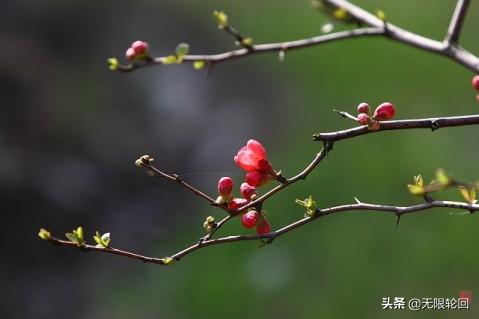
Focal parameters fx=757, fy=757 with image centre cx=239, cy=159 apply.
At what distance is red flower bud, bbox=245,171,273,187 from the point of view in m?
0.95

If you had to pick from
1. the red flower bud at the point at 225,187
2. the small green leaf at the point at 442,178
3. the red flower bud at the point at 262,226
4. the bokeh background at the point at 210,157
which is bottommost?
the small green leaf at the point at 442,178

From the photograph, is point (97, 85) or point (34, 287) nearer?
point (34, 287)

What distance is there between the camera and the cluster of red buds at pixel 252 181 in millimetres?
944

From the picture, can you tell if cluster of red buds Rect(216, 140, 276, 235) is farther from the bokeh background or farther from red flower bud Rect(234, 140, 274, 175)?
the bokeh background

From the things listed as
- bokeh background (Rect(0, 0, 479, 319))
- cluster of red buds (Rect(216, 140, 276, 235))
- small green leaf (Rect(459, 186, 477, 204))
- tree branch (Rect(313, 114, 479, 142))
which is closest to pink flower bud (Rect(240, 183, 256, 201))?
cluster of red buds (Rect(216, 140, 276, 235))

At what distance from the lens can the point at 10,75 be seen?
296 centimetres

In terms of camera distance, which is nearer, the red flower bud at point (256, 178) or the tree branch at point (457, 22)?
the tree branch at point (457, 22)

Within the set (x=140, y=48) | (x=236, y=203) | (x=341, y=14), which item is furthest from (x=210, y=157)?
(x=341, y=14)

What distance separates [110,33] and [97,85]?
0.88ft

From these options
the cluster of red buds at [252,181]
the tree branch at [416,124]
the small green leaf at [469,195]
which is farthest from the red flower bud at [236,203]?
the small green leaf at [469,195]

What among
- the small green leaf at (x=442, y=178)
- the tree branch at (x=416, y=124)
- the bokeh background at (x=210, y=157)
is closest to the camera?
the small green leaf at (x=442, y=178)

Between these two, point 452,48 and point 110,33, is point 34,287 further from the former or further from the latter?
point 452,48

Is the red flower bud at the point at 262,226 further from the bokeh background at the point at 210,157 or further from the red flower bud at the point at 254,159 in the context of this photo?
the bokeh background at the point at 210,157

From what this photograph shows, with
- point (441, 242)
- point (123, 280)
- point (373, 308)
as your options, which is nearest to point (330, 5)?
point (373, 308)
